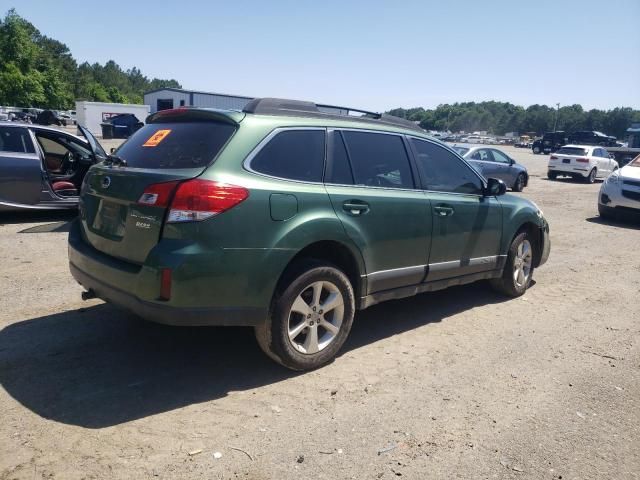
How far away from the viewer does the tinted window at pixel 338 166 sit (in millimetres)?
4027

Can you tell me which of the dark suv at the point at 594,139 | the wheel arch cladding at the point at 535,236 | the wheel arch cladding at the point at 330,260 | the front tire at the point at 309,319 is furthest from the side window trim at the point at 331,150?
the dark suv at the point at 594,139

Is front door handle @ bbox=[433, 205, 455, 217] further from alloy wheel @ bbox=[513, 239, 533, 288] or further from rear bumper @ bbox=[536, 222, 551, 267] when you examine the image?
rear bumper @ bbox=[536, 222, 551, 267]

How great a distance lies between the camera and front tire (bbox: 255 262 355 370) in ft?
12.0

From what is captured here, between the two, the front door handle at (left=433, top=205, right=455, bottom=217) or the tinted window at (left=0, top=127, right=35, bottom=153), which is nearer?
the front door handle at (left=433, top=205, right=455, bottom=217)

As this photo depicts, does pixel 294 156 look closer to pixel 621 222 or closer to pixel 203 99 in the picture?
pixel 621 222

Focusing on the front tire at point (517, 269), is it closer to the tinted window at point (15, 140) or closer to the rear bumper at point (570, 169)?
the tinted window at point (15, 140)

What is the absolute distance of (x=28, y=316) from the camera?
4.71m

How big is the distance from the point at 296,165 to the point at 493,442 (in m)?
2.17

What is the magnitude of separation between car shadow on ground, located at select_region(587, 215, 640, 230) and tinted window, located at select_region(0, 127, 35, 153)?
38.3 feet

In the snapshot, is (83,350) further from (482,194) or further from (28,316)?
(482,194)

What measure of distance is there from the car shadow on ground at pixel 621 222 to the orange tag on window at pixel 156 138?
1115 cm

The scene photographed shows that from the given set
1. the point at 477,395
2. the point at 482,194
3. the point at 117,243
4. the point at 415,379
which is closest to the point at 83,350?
the point at 117,243

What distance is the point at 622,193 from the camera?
11875mm

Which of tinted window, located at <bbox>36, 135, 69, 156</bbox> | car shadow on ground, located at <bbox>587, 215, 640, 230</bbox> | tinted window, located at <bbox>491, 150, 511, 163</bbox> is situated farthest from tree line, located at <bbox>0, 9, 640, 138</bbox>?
tinted window, located at <bbox>36, 135, 69, 156</bbox>
